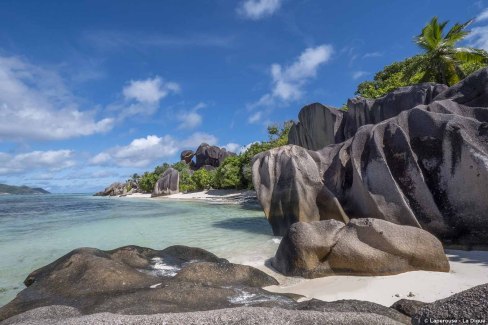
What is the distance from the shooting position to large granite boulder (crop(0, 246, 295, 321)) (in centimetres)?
455

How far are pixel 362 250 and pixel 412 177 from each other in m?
3.55

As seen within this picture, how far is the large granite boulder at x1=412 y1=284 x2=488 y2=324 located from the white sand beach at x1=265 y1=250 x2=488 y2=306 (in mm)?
3065

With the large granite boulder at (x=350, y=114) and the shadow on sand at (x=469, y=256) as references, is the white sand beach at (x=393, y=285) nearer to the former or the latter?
the shadow on sand at (x=469, y=256)

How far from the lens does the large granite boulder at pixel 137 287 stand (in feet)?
14.9

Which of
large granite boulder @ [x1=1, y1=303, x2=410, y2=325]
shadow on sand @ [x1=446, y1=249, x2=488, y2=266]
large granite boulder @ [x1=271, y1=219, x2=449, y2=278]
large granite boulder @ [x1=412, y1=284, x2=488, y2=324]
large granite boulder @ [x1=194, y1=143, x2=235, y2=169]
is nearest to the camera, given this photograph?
large granite boulder @ [x1=412, y1=284, x2=488, y2=324]

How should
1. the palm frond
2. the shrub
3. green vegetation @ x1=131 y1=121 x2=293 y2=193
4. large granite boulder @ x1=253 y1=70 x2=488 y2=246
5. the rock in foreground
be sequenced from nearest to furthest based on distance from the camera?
the rock in foreground < large granite boulder @ x1=253 y1=70 x2=488 y2=246 < the palm frond < green vegetation @ x1=131 y1=121 x2=293 y2=193 < the shrub

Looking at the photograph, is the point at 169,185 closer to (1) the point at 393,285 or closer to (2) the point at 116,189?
(2) the point at 116,189

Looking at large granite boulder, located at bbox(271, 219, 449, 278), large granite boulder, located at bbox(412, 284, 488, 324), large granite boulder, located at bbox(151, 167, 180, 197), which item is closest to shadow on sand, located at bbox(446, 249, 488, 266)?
large granite boulder, located at bbox(271, 219, 449, 278)

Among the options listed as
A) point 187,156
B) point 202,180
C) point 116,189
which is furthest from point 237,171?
point 116,189

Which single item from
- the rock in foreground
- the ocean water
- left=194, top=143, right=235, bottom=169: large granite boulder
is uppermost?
left=194, top=143, right=235, bottom=169: large granite boulder

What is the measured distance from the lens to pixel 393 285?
5629 mm

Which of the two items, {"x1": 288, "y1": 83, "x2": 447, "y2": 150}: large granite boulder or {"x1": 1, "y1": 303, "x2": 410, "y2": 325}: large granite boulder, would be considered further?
{"x1": 288, "y1": 83, "x2": 447, "y2": 150}: large granite boulder

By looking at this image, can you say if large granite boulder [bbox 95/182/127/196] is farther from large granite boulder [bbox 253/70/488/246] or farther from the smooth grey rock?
the smooth grey rock

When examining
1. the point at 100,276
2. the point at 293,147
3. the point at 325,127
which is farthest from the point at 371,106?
the point at 100,276
